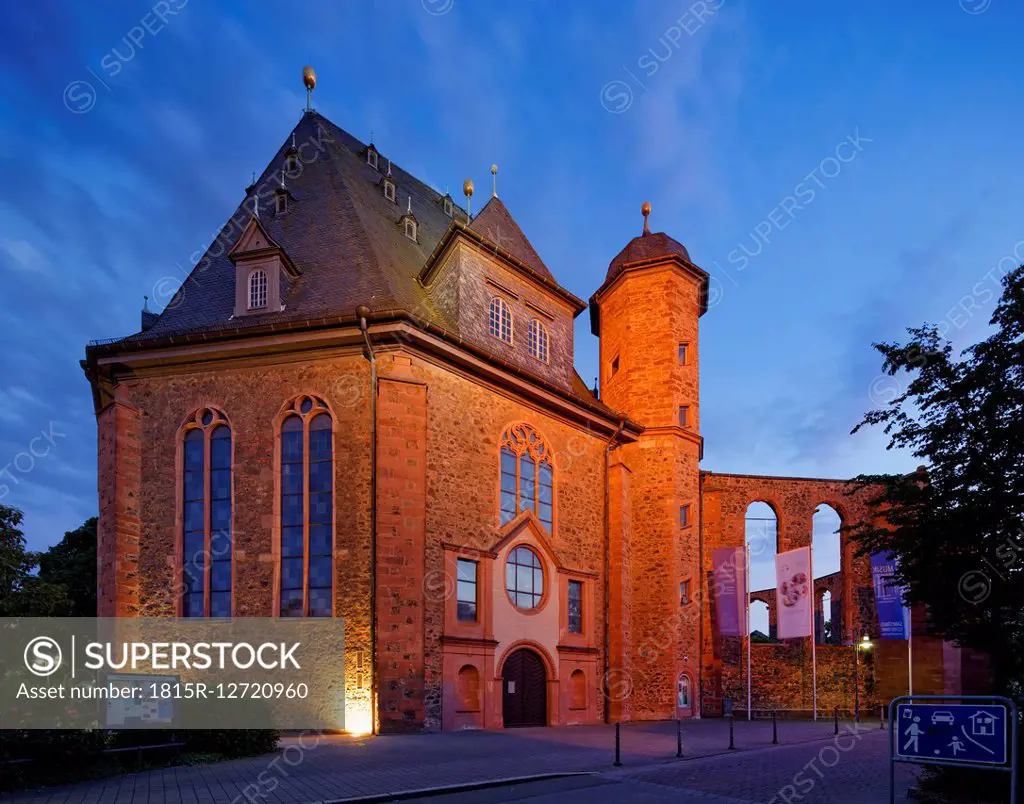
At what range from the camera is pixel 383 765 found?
43.2 feet

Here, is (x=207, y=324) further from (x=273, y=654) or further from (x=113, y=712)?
(x=113, y=712)

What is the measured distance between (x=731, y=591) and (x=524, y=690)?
36.9 feet

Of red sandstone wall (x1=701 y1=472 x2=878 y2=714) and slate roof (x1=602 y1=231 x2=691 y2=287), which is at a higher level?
slate roof (x1=602 y1=231 x2=691 y2=287)

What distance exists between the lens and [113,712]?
12.9 meters

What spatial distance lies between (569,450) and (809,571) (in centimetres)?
1024

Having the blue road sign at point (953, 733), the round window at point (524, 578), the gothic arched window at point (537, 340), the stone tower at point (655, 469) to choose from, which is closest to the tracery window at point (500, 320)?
the gothic arched window at point (537, 340)

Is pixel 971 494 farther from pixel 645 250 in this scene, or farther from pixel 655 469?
pixel 645 250

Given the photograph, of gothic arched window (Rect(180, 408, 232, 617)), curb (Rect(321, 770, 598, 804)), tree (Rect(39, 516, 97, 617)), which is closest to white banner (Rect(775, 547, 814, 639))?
curb (Rect(321, 770, 598, 804))

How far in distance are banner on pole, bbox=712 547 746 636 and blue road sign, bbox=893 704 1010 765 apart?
23.2m

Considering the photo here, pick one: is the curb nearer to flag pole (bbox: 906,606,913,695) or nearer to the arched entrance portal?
the arched entrance portal

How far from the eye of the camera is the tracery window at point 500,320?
79.9 ft

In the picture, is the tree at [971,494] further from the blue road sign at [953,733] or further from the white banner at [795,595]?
the white banner at [795,595]

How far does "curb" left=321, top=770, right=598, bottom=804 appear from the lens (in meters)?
10.3

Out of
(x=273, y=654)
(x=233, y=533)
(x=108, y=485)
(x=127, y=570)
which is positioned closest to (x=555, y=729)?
(x=273, y=654)
